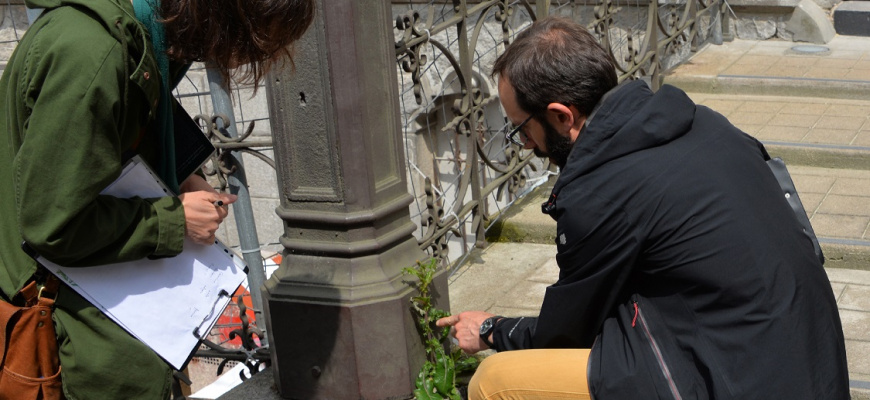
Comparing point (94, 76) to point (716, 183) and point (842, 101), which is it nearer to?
point (716, 183)

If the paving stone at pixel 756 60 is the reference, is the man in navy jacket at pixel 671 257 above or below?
above

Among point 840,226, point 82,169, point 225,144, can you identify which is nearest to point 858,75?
point 840,226

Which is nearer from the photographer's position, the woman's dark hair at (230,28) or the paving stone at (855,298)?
the woman's dark hair at (230,28)

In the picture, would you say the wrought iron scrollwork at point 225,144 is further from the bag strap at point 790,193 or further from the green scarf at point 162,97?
the bag strap at point 790,193

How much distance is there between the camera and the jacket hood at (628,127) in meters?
2.09

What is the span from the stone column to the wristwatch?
453mm

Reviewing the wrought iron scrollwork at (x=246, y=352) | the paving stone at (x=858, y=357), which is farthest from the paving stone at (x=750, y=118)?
the wrought iron scrollwork at (x=246, y=352)

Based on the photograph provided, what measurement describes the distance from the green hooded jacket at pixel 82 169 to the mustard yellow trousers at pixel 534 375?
0.82 m

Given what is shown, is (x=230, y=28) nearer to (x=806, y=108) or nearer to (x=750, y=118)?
(x=750, y=118)

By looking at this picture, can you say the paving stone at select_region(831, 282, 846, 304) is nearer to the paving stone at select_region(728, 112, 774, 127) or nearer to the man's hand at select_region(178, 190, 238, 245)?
the paving stone at select_region(728, 112, 774, 127)

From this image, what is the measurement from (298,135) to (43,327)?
117cm

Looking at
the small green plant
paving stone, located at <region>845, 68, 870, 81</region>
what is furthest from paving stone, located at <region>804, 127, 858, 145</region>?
the small green plant

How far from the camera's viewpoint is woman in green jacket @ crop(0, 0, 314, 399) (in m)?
1.75

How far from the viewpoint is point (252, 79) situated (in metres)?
2.17
